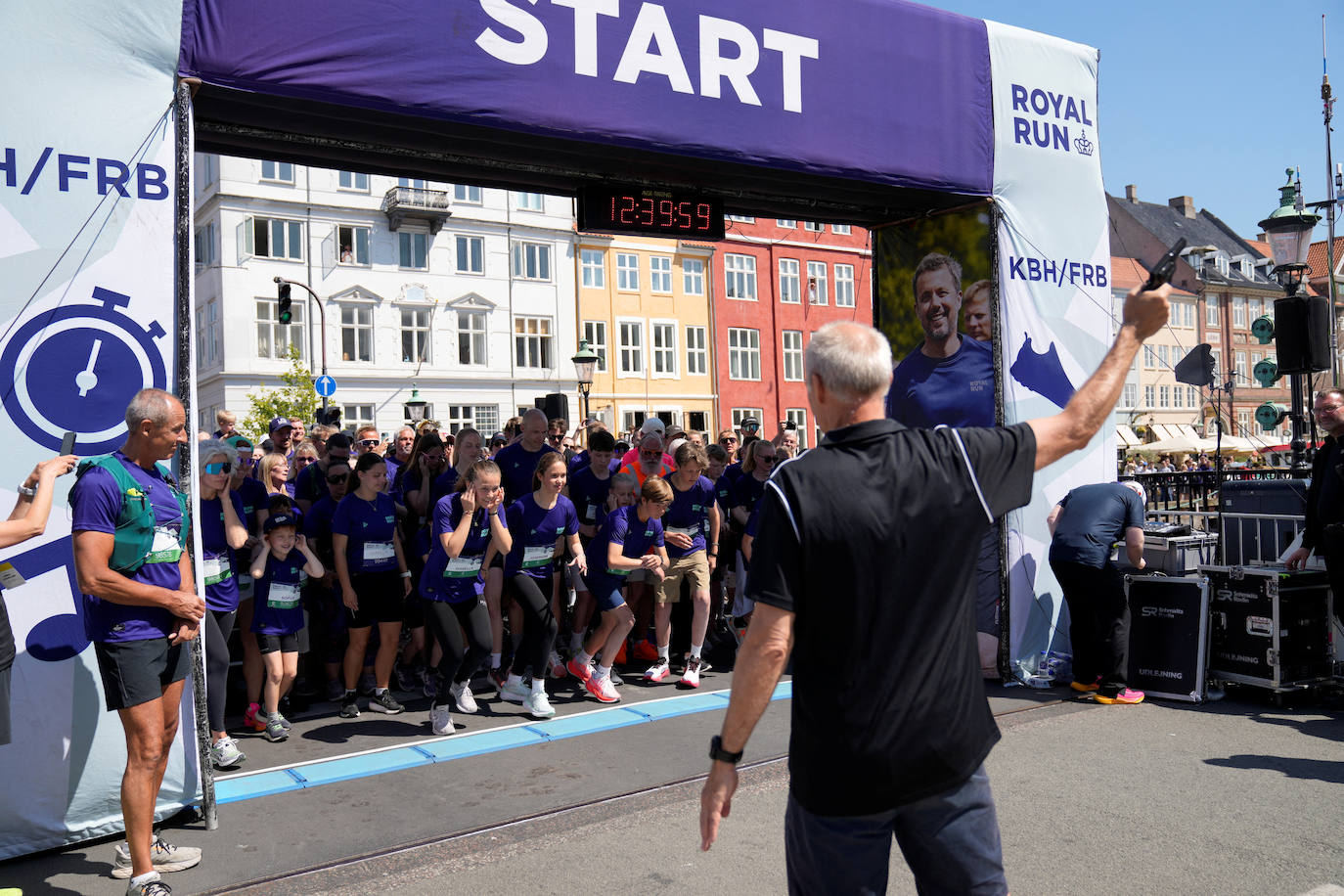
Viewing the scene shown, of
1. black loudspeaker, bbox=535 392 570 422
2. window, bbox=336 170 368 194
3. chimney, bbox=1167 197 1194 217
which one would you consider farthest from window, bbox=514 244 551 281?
chimney, bbox=1167 197 1194 217

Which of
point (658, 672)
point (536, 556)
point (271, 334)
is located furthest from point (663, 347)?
point (536, 556)

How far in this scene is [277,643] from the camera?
7035mm

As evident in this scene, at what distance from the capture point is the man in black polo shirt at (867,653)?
254 centimetres

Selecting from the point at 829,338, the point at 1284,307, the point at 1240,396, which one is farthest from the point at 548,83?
the point at 1240,396

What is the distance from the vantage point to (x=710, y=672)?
9172 mm

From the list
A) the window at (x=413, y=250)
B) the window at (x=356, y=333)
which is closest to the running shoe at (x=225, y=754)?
the window at (x=356, y=333)

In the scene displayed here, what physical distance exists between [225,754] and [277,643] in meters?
0.94

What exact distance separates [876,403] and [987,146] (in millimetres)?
6567

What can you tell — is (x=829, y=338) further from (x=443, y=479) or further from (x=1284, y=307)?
(x=1284, y=307)

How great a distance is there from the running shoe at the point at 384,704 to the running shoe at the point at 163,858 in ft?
9.13

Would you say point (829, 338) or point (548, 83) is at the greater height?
point (548, 83)

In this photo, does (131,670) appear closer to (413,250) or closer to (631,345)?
(413,250)

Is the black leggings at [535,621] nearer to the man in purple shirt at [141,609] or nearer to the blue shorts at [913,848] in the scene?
the man in purple shirt at [141,609]

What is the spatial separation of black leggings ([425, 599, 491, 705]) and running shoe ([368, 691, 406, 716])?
2.07 ft
